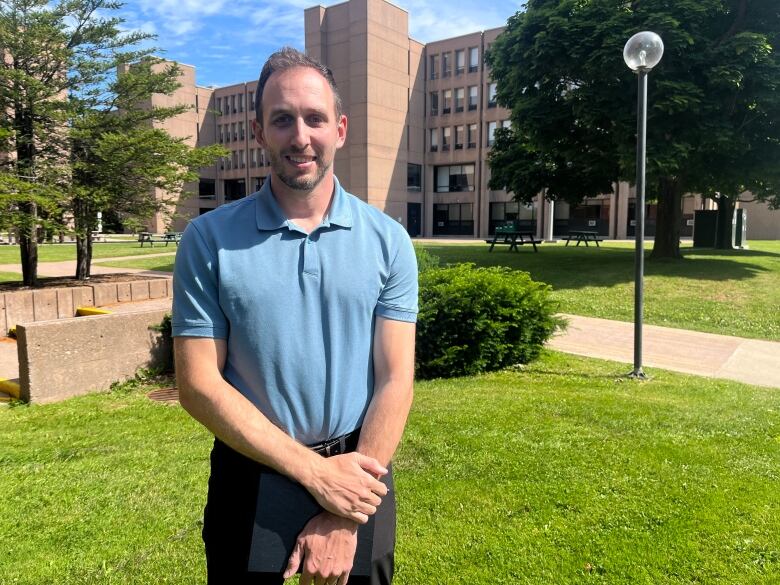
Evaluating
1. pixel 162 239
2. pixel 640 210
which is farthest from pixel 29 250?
pixel 162 239

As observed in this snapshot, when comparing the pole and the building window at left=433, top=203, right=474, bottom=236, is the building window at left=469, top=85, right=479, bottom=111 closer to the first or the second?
the building window at left=433, top=203, right=474, bottom=236

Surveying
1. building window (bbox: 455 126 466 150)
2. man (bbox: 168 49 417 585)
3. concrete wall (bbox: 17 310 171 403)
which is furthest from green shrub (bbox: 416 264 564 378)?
building window (bbox: 455 126 466 150)

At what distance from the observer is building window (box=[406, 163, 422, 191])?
55.6 m

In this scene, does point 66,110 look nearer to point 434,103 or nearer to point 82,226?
point 82,226

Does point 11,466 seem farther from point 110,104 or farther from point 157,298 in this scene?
point 110,104

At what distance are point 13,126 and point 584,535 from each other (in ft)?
38.4

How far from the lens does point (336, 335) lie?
5.50 feet

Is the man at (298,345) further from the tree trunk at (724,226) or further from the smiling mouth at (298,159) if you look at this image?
the tree trunk at (724,226)

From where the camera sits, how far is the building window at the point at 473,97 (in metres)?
52.9

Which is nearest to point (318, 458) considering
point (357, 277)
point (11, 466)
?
point (357, 277)

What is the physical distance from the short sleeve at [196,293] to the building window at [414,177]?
2140 inches

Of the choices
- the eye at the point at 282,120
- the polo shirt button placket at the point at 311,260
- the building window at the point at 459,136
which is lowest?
the polo shirt button placket at the point at 311,260

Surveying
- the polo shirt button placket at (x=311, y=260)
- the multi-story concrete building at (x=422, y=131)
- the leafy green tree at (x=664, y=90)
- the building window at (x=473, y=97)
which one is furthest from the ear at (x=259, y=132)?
the building window at (x=473, y=97)

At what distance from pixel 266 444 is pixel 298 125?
879mm
